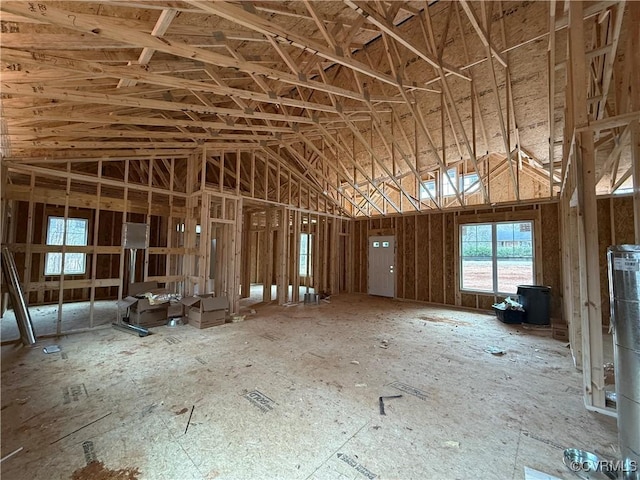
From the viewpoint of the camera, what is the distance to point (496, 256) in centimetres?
745

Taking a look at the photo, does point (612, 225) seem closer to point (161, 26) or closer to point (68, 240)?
point (161, 26)

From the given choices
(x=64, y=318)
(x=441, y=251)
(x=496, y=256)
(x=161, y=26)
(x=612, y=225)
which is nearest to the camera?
(x=161, y=26)

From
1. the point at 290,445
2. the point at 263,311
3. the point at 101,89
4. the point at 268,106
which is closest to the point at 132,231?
the point at 101,89

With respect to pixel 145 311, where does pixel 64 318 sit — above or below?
below

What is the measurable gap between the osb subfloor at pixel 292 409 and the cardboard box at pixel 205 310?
→ 2.46ft

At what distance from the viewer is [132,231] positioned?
592 cm

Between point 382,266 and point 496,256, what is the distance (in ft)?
11.5

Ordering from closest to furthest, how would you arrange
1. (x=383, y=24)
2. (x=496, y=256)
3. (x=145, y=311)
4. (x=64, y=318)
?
(x=383, y=24) < (x=145, y=311) < (x=64, y=318) < (x=496, y=256)

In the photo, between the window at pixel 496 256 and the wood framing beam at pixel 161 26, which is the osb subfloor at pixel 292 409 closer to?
the window at pixel 496 256

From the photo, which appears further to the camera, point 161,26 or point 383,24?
point 383,24

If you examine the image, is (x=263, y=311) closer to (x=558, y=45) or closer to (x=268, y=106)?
(x=268, y=106)

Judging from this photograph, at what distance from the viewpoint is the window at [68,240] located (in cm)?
781

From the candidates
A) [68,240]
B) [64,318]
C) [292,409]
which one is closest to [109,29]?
[292,409]

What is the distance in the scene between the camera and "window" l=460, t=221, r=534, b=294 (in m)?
7.10
